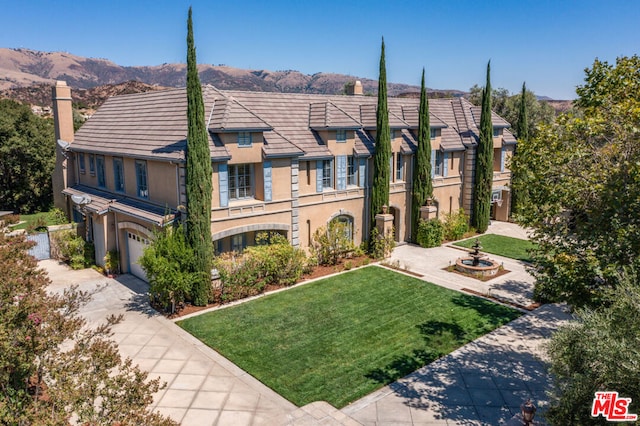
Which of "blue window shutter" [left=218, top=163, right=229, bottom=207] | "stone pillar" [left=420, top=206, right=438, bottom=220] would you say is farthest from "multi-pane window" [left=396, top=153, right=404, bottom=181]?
"blue window shutter" [left=218, top=163, right=229, bottom=207]

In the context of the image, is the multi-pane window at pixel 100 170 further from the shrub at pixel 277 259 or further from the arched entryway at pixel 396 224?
the arched entryway at pixel 396 224

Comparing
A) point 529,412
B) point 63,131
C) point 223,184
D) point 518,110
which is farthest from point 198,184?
point 518,110

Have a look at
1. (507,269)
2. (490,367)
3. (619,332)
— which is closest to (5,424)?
(619,332)

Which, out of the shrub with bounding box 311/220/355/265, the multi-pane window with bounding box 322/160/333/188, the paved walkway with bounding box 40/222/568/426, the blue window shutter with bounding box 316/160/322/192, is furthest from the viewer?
the multi-pane window with bounding box 322/160/333/188

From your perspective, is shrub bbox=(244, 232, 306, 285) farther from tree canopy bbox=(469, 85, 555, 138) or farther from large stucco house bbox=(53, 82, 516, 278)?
tree canopy bbox=(469, 85, 555, 138)

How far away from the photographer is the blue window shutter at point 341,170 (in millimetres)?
25484

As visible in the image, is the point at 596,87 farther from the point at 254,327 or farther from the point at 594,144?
the point at 254,327

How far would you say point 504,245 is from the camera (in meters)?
29.4

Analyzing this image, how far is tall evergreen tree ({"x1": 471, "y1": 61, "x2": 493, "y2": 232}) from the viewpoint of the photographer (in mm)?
31500

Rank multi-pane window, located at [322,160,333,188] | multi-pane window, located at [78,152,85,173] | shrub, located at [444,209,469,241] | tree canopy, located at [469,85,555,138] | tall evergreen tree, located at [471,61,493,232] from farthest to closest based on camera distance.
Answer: tree canopy, located at [469,85,555,138] → tall evergreen tree, located at [471,61,493,232] → shrub, located at [444,209,469,241] → multi-pane window, located at [78,152,85,173] → multi-pane window, located at [322,160,333,188]

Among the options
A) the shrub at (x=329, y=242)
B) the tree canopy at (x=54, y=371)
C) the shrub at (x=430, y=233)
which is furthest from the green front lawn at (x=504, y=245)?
the tree canopy at (x=54, y=371)

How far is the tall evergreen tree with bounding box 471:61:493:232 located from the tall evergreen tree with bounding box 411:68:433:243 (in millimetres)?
5312

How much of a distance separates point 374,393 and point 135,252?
50.1 feet

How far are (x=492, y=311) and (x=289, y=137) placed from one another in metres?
13.0
